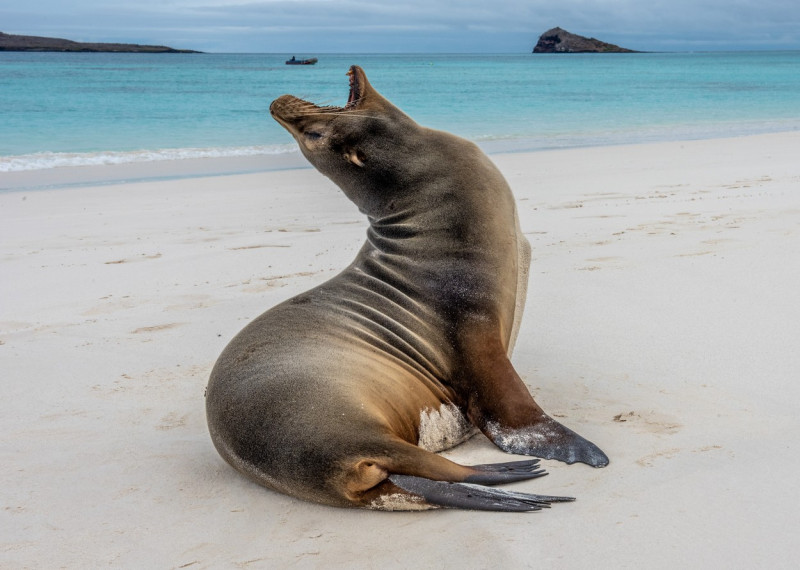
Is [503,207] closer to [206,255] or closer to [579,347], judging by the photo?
[579,347]

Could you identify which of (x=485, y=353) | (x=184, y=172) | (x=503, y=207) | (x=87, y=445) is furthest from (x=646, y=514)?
(x=184, y=172)

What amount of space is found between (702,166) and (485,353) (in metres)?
8.91

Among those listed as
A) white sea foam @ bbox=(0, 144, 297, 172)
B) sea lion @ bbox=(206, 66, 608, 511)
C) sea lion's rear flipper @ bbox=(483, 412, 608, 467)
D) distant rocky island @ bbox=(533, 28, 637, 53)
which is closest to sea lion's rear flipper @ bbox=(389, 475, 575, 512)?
sea lion @ bbox=(206, 66, 608, 511)

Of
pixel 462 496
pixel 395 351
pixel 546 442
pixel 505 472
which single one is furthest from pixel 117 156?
pixel 462 496

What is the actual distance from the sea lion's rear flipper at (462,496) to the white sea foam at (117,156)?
12294 mm

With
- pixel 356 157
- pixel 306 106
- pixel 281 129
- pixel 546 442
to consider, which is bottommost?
pixel 281 129

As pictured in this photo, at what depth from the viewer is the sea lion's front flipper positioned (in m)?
2.98

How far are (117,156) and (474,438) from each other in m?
13.2

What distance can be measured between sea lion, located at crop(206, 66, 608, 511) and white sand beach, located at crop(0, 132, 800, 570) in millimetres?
100

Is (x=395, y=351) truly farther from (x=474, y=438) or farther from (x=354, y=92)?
(x=354, y=92)

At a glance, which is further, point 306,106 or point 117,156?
point 117,156

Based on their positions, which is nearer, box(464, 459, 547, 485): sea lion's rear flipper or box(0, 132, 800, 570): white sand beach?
box(0, 132, 800, 570): white sand beach

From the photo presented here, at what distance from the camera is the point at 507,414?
10.0 ft

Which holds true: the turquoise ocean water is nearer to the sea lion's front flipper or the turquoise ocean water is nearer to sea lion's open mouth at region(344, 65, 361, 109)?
sea lion's open mouth at region(344, 65, 361, 109)
